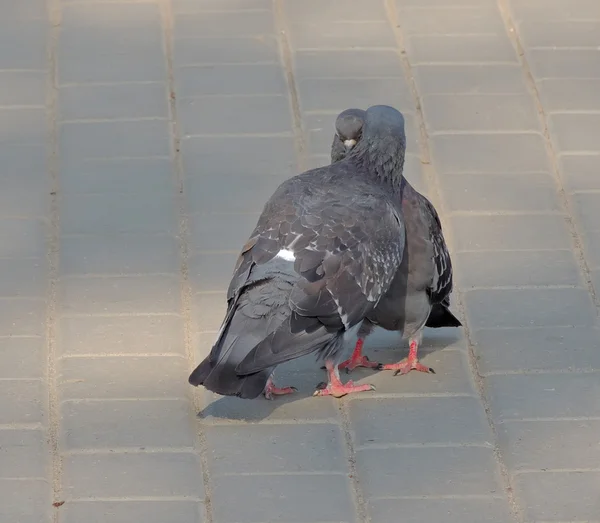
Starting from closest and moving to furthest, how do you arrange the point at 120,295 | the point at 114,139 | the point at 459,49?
the point at 120,295 < the point at 114,139 < the point at 459,49

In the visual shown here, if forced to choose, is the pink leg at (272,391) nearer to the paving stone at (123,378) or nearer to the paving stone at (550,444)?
the paving stone at (123,378)

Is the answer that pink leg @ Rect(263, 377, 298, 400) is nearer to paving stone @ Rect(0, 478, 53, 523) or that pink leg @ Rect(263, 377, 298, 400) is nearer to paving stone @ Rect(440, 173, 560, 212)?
paving stone @ Rect(0, 478, 53, 523)

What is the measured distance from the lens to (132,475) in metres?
4.71

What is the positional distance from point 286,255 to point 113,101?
2.49m

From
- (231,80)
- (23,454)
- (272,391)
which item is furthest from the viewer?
(231,80)

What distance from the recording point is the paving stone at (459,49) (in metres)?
7.50

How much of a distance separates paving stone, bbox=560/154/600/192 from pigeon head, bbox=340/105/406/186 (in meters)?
1.55

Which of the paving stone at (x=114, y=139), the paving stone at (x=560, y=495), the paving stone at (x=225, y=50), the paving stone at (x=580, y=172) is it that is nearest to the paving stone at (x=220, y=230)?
the paving stone at (x=114, y=139)

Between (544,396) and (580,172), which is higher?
(580,172)

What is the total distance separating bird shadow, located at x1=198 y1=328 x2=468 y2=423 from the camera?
510 centimetres

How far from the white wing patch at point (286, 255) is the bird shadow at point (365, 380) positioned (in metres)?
0.61

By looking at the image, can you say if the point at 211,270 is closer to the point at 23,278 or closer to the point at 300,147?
the point at 23,278

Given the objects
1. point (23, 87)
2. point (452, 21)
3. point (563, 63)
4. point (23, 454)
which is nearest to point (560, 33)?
point (563, 63)

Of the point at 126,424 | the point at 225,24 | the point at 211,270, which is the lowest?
the point at 126,424
